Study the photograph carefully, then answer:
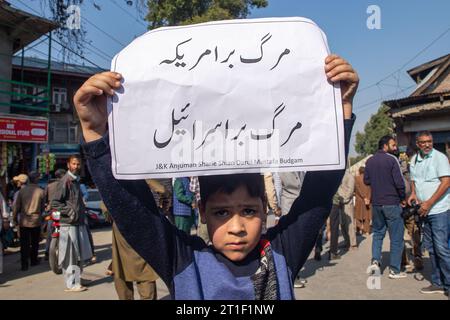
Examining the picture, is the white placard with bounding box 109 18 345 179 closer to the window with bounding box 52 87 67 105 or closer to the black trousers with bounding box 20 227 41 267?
the black trousers with bounding box 20 227 41 267

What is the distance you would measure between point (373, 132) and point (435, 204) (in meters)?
44.3

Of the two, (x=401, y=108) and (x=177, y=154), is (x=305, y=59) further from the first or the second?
(x=401, y=108)

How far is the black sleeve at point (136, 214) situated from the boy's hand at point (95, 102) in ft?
0.14

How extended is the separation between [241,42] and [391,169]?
4818 millimetres

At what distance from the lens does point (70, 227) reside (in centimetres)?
586

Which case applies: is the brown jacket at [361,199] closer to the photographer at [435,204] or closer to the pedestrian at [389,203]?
the pedestrian at [389,203]

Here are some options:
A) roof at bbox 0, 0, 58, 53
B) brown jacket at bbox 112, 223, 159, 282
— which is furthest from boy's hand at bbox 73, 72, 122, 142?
roof at bbox 0, 0, 58, 53

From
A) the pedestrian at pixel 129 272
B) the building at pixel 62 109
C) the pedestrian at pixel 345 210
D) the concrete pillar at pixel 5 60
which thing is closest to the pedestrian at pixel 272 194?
the pedestrian at pixel 345 210

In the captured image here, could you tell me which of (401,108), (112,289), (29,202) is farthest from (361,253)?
(401,108)

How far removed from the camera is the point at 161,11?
17969 mm

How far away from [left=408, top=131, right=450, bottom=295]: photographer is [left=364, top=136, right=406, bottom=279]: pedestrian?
626mm

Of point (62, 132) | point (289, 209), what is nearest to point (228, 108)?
point (289, 209)

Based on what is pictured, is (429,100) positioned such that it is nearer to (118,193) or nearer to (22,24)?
(22,24)
